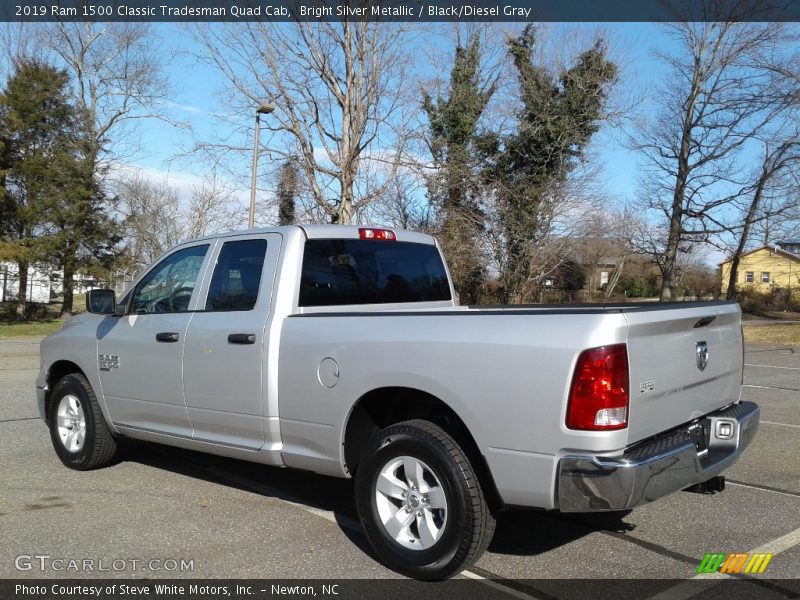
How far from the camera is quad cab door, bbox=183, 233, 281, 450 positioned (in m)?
4.63

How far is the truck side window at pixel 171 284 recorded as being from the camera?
538 cm

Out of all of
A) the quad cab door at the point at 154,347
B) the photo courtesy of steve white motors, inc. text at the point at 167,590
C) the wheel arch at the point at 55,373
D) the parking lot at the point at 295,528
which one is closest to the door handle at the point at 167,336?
the quad cab door at the point at 154,347

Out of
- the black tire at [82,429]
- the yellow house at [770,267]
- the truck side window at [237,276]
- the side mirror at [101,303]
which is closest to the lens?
the truck side window at [237,276]

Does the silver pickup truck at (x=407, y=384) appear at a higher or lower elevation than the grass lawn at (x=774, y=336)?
higher

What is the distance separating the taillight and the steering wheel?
51.7 inches

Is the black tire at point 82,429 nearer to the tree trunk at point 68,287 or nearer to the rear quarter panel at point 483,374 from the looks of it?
the rear quarter panel at point 483,374

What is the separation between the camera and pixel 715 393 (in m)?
4.26

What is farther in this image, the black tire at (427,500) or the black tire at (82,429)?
the black tire at (82,429)

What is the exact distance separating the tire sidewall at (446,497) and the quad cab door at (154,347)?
171 centimetres

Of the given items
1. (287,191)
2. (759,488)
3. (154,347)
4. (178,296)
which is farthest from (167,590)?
(287,191)

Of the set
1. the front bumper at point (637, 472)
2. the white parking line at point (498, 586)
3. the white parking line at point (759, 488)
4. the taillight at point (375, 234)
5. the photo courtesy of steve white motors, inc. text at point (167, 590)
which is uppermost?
the taillight at point (375, 234)

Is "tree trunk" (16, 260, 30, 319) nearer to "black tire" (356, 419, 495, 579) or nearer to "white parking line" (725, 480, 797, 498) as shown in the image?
"black tire" (356, 419, 495, 579)

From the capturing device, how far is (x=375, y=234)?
539cm

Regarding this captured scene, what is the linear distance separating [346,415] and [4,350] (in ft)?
57.0
